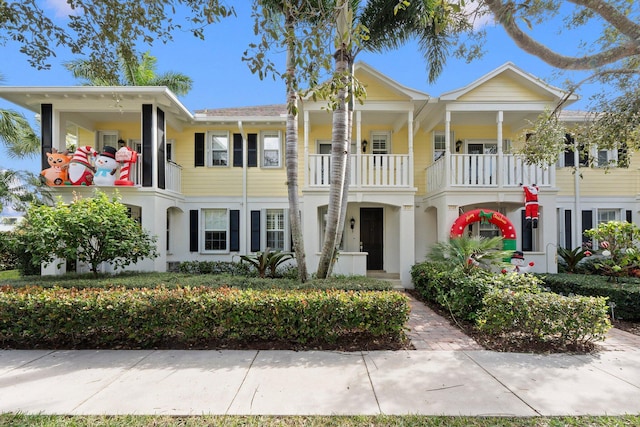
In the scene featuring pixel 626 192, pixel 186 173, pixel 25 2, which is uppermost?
pixel 25 2

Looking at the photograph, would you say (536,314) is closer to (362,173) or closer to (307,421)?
(307,421)

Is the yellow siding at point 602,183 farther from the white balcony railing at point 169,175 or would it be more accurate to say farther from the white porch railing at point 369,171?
the white balcony railing at point 169,175

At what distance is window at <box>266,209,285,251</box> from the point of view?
39.8 feet

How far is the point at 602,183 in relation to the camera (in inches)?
472

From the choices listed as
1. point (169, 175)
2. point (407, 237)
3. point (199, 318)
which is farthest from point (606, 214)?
point (169, 175)

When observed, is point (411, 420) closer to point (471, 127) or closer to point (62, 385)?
point (62, 385)

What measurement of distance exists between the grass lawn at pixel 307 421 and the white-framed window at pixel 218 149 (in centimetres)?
1001

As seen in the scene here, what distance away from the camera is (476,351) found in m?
5.03

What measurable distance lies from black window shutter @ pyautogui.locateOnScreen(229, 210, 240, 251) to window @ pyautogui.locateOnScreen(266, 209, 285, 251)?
3.78ft

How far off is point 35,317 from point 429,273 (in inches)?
321

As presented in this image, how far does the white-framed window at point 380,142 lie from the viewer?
12.0 meters

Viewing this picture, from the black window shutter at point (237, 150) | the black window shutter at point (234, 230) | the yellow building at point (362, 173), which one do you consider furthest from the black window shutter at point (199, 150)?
the black window shutter at point (234, 230)

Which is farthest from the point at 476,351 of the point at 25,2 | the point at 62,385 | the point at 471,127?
the point at 471,127

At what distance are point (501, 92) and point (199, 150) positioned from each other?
11075mm
